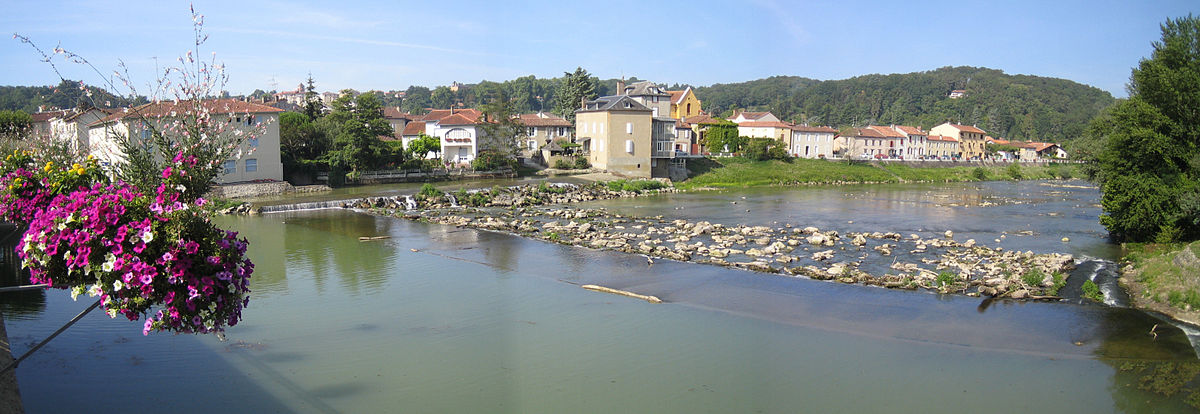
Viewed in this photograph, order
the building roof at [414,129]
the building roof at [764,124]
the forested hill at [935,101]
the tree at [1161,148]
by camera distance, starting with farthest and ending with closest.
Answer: the forested hill at [935,101], the building roof at [764,124], the building roof at [414,129], the tree at [1161,148]

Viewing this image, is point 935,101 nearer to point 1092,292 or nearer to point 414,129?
point 414,129

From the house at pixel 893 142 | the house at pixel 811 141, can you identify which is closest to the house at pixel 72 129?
the house at pixel 811 141

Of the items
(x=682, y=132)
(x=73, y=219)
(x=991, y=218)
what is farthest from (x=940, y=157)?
(x=73, y=219)

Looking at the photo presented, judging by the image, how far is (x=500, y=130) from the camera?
4575cm

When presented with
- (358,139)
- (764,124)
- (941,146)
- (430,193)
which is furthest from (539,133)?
(941,146)

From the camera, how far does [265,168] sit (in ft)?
113

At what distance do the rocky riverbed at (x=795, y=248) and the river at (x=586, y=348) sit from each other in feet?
2.68

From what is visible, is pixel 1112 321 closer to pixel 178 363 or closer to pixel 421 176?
pixel 178 363

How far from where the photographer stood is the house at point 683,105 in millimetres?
62906

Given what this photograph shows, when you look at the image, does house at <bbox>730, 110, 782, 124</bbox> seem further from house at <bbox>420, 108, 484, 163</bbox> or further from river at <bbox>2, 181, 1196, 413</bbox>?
river at <bbox>2, 181, 1196, 413</bbox>

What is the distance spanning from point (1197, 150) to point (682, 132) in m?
39.1

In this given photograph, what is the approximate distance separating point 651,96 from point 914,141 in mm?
32811

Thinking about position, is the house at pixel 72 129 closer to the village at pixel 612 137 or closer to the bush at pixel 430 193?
the village at pixel 612 137

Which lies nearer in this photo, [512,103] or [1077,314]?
[1077,314]
